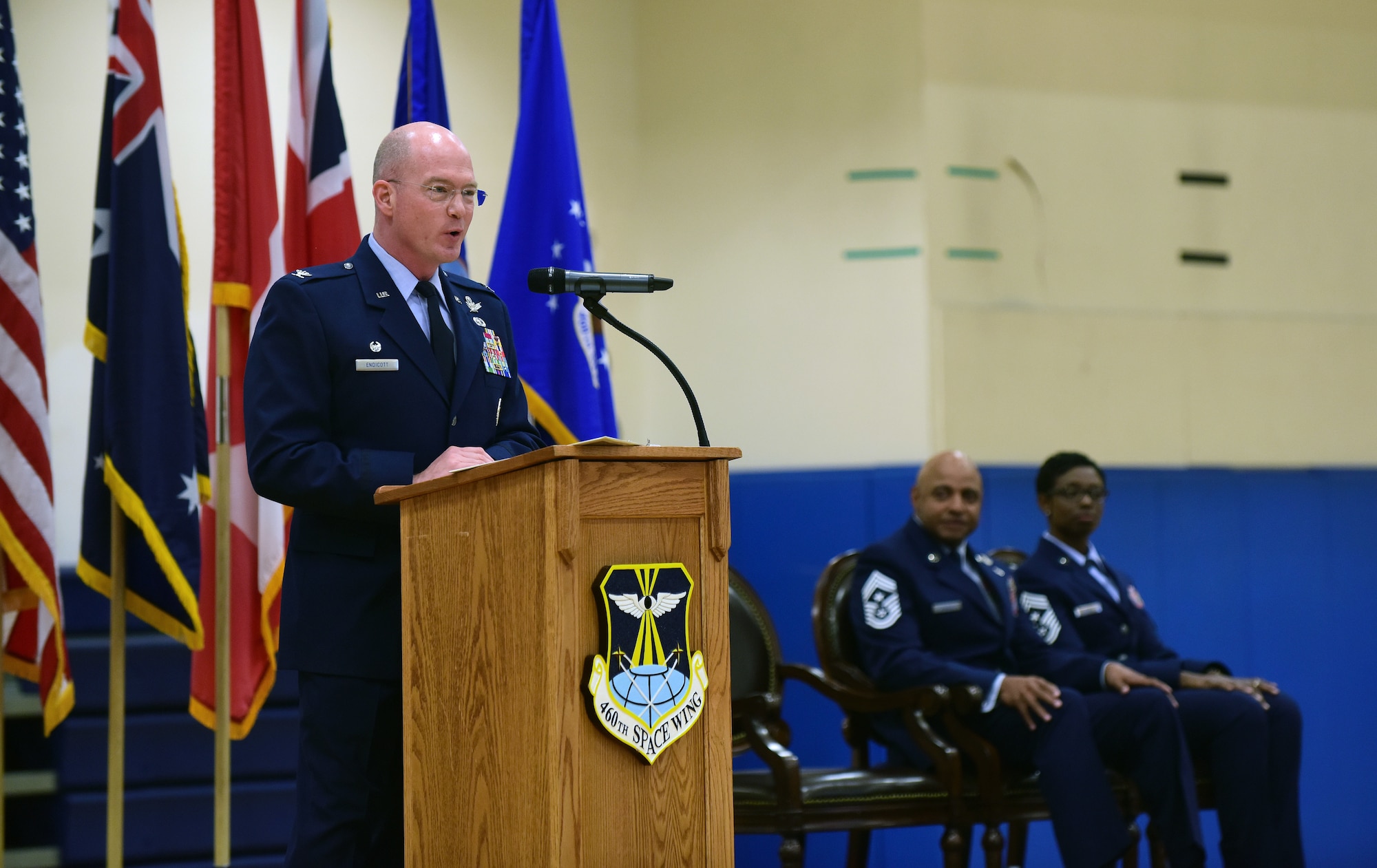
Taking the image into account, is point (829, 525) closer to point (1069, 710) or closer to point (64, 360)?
point (1069, 710)

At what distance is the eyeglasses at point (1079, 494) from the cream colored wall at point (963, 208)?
78 cm

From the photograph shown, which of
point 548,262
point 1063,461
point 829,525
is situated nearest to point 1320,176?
point 1063,461

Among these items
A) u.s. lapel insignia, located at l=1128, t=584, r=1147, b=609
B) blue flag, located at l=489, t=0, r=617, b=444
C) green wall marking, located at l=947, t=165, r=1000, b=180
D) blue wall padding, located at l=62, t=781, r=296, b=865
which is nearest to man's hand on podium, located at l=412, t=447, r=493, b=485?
blue flag, located at l=489, t=0, r=617, b=444

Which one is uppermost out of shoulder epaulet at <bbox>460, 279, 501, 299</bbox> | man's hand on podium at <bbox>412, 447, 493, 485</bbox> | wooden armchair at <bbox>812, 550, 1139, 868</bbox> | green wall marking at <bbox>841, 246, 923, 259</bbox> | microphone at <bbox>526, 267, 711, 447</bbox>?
green wall marking at <bbox>841, 246, 923, 259</bbox>

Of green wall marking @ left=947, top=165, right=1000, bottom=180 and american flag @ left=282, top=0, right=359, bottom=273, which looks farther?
green wall marking @ left=947, top=165, right=1000, bottom=180

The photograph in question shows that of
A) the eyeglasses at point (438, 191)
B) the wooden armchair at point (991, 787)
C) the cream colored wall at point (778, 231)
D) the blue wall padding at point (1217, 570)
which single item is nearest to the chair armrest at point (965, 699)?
the wooden armchair at point (991, 787)

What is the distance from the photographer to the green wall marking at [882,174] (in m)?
4.95

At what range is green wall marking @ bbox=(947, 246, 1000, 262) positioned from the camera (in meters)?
4.98

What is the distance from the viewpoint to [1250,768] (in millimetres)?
3602

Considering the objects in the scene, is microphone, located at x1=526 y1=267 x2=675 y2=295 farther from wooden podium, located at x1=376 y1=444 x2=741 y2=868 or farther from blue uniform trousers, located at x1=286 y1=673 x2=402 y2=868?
blue uniform trousers, located at x1=286 y1=673 x2=402 y2=868

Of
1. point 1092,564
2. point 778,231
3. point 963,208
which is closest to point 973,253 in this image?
point 963,208

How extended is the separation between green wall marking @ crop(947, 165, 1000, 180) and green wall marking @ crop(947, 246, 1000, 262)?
0.86ft

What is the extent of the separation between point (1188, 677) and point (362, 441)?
8.75 feet

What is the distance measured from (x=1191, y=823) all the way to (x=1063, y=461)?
1194 millimetres
